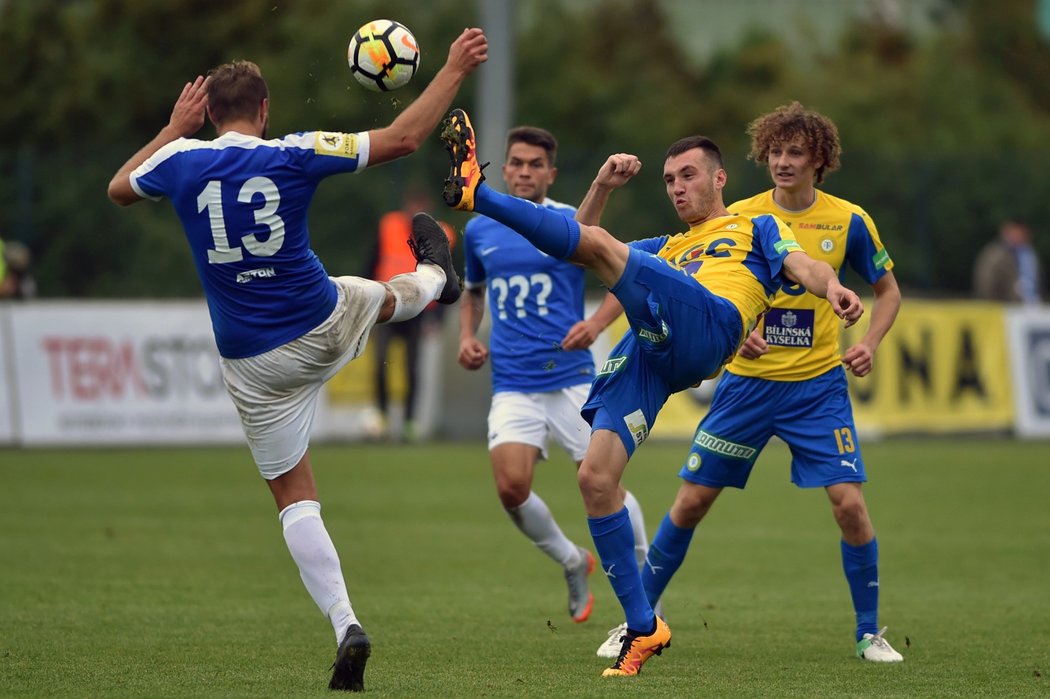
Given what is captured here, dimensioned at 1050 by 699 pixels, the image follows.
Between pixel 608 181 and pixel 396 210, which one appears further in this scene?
pixel 396 210

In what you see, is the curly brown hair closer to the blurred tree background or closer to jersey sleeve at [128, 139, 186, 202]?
the blurred tree background

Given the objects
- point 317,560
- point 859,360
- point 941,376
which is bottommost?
point 941,376

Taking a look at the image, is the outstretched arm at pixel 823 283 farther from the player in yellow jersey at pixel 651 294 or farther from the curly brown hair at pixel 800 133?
the curly brown hair at pixel 800 133

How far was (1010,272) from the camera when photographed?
2209 cm

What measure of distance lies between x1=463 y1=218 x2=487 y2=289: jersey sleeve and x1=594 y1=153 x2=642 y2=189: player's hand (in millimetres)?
1927

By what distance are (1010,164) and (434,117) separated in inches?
765

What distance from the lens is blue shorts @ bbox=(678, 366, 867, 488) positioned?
7562 mm

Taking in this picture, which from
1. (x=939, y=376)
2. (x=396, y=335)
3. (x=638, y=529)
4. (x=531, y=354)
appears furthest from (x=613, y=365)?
(x=939, y=376)

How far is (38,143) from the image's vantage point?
92.1ft

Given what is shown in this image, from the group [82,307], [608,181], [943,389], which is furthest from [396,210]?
[608,181]

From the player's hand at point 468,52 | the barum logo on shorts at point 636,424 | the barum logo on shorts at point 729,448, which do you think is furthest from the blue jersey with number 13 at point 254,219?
the barum logo on shorts at point 729,448

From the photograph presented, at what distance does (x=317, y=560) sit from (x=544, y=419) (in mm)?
2577

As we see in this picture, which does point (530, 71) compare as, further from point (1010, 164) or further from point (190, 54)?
point (1010, 164)

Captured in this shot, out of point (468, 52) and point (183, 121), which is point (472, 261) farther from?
point (468, 52)
